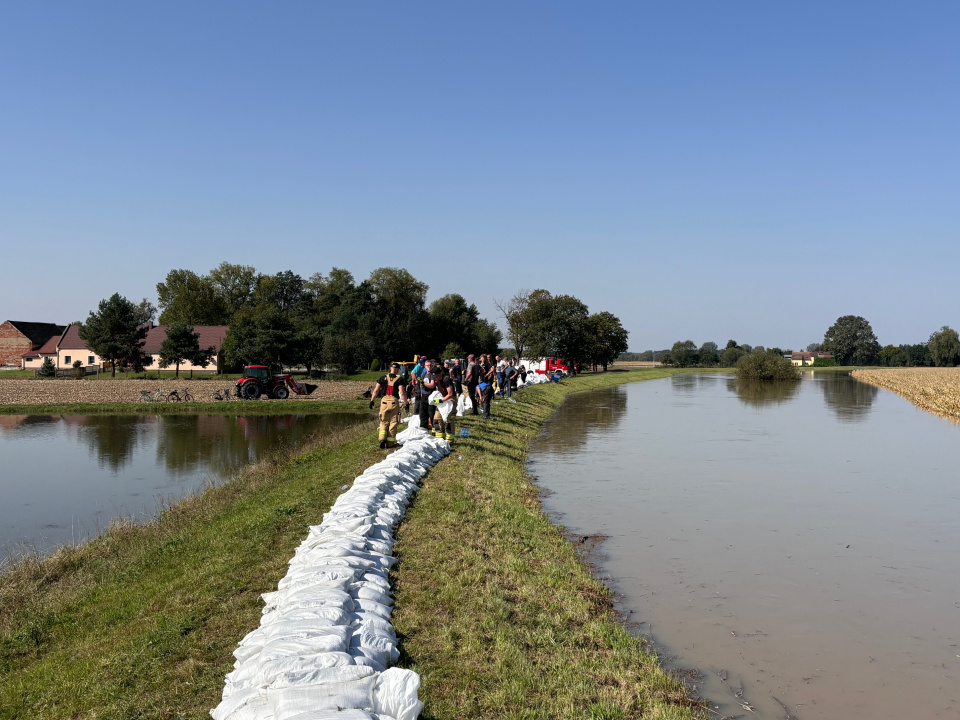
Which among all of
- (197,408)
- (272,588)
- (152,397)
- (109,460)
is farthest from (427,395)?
(152,397)

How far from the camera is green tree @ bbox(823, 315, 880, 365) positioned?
141250 millimetres

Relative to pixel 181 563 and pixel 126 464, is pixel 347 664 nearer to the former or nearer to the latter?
pixel 181 563

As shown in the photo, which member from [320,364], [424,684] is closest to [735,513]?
[424,684]

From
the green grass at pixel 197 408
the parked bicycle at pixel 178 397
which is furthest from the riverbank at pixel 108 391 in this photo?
the parked bicycle at pixel 178 397

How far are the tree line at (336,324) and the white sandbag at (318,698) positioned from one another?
50.2 m

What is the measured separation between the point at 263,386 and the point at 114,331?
23.8 metres

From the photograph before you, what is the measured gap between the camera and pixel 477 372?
21469mm

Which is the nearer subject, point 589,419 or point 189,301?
point 589,419

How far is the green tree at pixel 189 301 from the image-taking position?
8794cm

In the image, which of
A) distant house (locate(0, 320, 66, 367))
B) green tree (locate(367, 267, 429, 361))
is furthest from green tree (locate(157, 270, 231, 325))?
green tree (locate(367, 267, 429, 361))

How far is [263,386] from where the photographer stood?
37.7 m

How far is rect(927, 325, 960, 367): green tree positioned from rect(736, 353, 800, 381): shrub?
65.2m

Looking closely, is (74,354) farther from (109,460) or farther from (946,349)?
(946,349)

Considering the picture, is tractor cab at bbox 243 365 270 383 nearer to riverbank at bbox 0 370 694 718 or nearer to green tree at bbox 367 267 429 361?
riverbank at bbox 0 370 694 718
